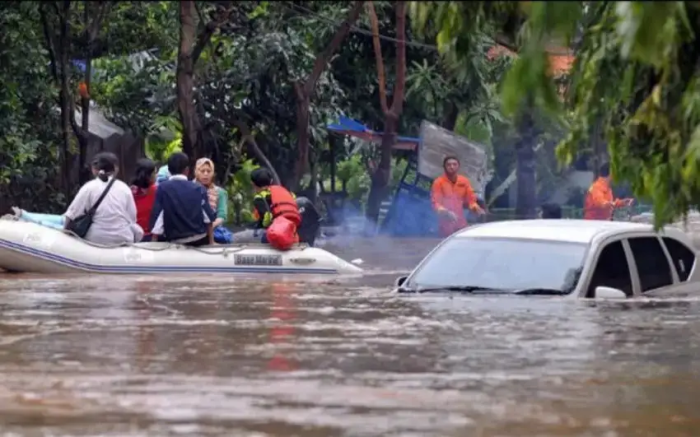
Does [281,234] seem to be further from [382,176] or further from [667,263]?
[382,176]

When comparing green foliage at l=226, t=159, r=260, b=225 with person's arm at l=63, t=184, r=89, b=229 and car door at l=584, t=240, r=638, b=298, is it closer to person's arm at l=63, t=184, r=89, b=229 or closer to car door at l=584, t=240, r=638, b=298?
person's arm at l=63, t=184, r=89, b=229

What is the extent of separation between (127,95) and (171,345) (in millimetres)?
13589

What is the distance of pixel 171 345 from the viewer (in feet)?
36.0

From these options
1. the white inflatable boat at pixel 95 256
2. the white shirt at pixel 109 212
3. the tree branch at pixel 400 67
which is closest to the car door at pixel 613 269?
the white inflatable boat at pixel 95 256

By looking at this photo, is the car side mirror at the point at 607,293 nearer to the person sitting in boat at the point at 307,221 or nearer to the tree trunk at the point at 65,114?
the person sitting in boat at the point at 307,221

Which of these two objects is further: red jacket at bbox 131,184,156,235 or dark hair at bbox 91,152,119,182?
red jacket at bbox 131,184,156,235

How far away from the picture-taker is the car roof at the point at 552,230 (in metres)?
11.7

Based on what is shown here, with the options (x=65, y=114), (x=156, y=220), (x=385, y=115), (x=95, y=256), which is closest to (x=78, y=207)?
(x=95, y=256)

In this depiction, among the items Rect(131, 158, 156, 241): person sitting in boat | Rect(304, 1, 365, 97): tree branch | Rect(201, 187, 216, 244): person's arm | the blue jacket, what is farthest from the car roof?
Rect(304, 1, 365, 97): tree branch

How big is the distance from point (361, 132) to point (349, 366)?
16076 mm

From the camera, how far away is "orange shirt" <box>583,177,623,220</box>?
19.7 m

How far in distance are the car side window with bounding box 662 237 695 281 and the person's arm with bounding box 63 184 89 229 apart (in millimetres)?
6512

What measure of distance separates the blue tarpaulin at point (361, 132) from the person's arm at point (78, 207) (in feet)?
29.4

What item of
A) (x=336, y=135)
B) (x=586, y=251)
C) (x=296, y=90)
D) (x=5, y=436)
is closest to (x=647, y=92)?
(x=5, y=436)
